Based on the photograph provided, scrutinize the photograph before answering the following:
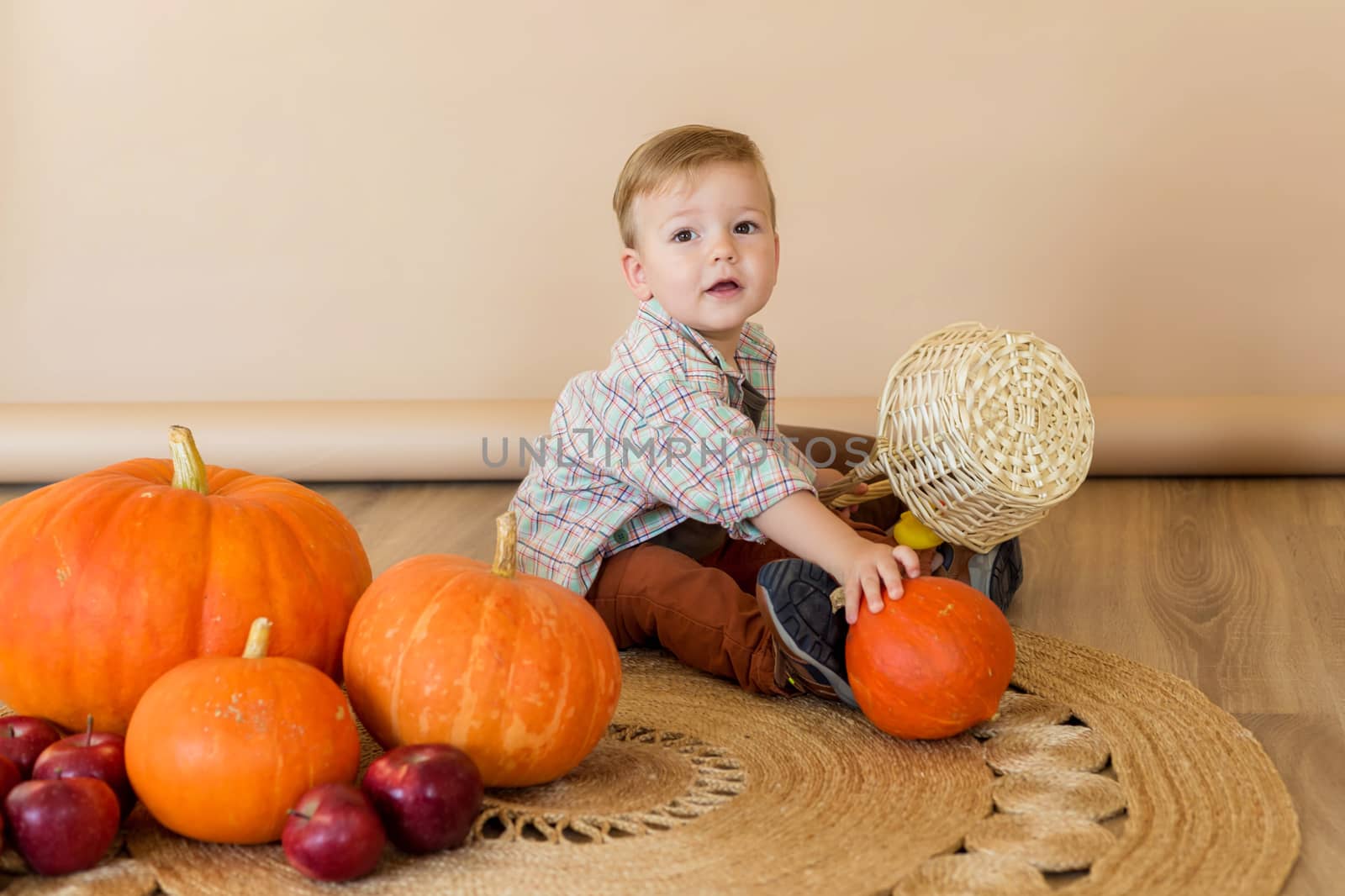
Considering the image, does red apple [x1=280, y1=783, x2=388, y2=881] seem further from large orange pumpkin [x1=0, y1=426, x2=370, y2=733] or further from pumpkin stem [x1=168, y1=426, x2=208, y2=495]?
pumpkin stem [x1=168, y1=426, x2=208, y2=495]

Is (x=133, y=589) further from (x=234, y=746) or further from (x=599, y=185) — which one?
(x=599, y=185)

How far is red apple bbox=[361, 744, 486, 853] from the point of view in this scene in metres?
1.12

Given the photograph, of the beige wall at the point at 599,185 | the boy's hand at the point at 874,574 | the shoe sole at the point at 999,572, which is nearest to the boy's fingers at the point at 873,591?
the boy's hand at the point at 874,574

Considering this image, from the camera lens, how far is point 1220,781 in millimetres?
1285

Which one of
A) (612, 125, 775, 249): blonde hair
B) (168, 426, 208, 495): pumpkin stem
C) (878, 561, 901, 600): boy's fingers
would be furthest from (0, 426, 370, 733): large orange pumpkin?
(612, 125, 775, 249): blonde hair

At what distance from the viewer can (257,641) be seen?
1180 mm

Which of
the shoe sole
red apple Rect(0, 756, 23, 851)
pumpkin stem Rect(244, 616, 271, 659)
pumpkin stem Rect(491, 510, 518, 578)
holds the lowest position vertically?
red apple Rect(0, 756, 23, 851)

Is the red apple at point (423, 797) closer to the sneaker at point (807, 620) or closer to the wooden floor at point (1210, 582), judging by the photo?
the sneaker at point (807, 620)

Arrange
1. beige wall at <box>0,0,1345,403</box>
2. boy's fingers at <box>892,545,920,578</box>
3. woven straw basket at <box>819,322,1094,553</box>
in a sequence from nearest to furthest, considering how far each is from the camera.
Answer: boy's fingers at <box>892,545,920,578</box>, woven straw basket at <box>819,322,1094,553</box>, beige wall at <box>0,0,1345,403</box>

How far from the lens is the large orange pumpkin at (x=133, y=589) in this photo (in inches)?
50.0

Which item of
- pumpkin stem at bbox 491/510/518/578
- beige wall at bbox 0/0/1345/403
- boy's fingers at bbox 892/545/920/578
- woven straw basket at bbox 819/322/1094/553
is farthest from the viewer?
beige wall at bbox 0/0/1345/403

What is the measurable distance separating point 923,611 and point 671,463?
1.36 feet

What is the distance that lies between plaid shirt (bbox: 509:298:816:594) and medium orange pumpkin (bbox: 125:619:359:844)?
0.59m

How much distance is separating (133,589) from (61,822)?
0.24 metres
